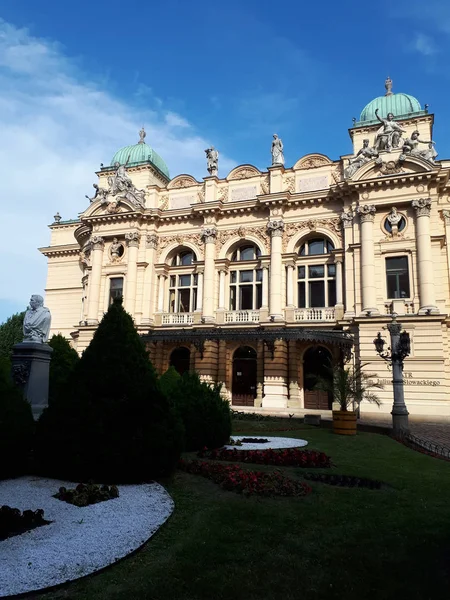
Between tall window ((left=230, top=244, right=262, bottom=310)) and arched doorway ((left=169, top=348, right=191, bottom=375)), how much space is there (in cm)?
479

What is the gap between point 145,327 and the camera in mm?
31969

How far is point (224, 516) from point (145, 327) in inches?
1025

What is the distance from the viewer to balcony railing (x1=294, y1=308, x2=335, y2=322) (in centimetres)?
2839

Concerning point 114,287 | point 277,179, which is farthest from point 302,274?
point 114,287

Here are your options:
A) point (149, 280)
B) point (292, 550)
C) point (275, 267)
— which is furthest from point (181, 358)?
point (292, 550)

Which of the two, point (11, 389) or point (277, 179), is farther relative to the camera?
point (277, 179)

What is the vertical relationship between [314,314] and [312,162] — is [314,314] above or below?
below

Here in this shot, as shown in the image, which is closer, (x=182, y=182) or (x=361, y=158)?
(x=361, y=158)

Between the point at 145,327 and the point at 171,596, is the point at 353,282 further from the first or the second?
the point at 171,596

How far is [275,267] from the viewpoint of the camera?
29.9 m

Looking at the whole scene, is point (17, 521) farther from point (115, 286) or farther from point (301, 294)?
point (115, 286)

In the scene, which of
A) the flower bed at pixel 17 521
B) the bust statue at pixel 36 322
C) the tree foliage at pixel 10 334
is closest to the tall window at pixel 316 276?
the bust statue at pixel 36 322

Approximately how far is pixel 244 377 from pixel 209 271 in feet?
25.7

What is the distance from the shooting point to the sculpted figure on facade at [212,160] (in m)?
33.6
